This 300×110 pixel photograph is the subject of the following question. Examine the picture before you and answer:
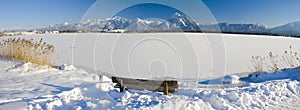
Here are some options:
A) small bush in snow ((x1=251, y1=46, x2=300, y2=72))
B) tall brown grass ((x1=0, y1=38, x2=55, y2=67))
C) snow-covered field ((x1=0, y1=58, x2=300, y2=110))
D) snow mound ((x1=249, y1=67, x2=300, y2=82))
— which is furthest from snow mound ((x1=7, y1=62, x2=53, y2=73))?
small bush in snow ((x1=251, y1=46, x2=300, y2=72))

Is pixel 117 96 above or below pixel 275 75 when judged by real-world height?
below

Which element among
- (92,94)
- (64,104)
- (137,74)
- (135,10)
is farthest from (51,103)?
(137,74)

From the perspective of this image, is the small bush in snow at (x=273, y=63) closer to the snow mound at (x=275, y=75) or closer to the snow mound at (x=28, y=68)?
the snow mound at (x=275, y=75)

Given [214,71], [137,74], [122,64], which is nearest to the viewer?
[137,74]

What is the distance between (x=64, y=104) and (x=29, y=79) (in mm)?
3367

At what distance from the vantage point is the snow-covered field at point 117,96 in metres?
4.74

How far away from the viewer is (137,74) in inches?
397

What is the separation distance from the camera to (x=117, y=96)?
18.6ft

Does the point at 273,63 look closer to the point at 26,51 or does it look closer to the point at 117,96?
the point at 117,96

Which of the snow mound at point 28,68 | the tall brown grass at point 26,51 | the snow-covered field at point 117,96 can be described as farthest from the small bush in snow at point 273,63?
the tall brown grass at point 26,51

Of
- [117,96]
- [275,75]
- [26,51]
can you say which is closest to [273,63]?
[275,75]

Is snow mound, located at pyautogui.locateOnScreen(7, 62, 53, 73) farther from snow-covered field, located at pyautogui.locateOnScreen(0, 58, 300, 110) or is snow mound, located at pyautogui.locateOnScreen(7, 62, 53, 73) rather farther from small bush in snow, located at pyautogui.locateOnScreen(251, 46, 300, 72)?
small bush in snow, located at pyautogui.locateOnScreen(251, 46, 300, 72)

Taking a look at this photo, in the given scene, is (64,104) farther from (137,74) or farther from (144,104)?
(137,74)

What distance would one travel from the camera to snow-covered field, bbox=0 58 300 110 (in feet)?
15.5
